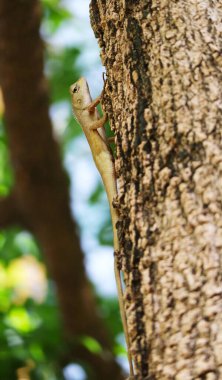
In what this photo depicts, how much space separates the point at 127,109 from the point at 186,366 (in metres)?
0.80

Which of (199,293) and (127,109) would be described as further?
(127,109)

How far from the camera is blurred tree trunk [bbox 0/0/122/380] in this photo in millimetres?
5004

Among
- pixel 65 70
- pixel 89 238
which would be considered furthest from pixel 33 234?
pixel 65 70

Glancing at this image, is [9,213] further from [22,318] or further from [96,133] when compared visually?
[96,133]

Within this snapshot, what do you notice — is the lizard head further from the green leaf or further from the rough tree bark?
the green leaf

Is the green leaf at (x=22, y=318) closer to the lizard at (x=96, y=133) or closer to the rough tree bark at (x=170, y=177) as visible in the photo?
the lizard at (x=96, y=133)

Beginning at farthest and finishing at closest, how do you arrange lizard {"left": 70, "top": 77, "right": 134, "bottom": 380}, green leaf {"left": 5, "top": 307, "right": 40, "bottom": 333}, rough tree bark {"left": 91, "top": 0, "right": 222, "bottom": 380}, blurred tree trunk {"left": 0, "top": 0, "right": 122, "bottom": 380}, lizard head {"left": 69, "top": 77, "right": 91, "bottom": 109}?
green leaf {"left": 5, "top": 307, "right": 40, "bottom": 333}, blurred tree trunk {"left": 0, "top": 0, "right": 122, "bottom": 380}, lizard head {"left": 69, "top": 77, "right": 91, "bottom": 109}, lizard {"left": 70, "top": 77, "right": 134, "bottom": 380}, rough tree bark {"left": 91, "top": 0, "right": 222, "bottom": 380}

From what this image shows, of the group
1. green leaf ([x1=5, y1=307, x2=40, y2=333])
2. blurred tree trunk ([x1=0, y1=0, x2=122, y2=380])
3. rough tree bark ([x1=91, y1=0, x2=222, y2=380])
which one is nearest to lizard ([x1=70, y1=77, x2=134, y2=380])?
rough tree bark ([x1=91, y1=0, x2=222, y2=380])

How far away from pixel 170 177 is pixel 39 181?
382cm

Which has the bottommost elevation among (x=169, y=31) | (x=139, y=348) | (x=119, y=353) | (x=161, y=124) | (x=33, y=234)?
(x=139, y=348)

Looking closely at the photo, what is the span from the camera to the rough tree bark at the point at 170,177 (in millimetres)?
1735

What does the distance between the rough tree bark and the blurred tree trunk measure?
277cm

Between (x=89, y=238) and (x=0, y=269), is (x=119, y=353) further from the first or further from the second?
(x=0, y=269)

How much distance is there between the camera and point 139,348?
6.03ft
